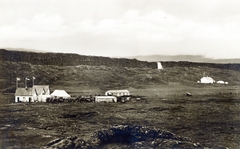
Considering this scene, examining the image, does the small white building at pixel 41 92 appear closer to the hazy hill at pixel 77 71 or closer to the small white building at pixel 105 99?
the hazy hill at pixel 77 71

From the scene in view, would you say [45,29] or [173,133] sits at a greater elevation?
[45,29]

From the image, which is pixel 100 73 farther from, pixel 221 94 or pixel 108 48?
pixel 221 94

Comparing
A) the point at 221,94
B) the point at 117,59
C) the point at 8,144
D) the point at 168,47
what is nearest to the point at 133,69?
the point at 117,59

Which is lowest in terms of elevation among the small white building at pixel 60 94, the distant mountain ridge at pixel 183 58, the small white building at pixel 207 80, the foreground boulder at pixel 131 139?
the foreground boulder at pixel 131 139

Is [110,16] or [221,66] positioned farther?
[221,66]

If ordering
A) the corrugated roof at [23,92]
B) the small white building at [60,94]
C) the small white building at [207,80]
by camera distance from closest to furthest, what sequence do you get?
the corrugated roof at [23,92] < the small white building at [60,94] < the small white building at [207,80]

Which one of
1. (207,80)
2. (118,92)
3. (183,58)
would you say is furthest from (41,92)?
(207,80)

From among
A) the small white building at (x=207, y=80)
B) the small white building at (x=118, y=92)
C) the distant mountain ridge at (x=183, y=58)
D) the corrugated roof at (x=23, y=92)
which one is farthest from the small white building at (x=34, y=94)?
the small white building at (x=207, y=80)
